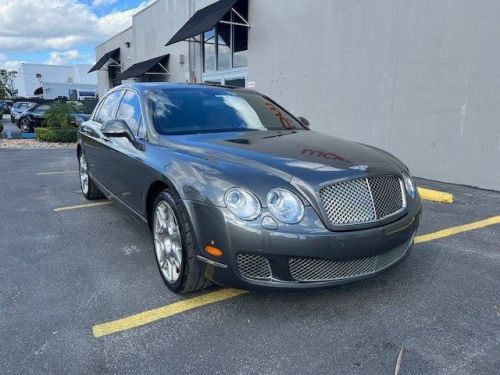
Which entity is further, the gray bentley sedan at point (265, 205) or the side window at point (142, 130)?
the side window at point (142, 130)

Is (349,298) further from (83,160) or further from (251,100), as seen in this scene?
(83,160)

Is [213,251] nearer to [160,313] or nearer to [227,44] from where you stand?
[160,313]

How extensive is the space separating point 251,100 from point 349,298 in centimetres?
245

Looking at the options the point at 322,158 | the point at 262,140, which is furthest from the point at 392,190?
the point at 262,140

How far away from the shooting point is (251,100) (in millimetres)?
4383

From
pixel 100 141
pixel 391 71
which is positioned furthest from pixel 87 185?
pixel 391 71

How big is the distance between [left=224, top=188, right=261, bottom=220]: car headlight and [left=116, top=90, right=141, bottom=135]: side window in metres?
1.70

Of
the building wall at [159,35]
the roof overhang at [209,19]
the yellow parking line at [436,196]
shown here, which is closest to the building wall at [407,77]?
the yellow parking line at [436,196]

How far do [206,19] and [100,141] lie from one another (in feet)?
29.8

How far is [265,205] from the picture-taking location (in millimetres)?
2404

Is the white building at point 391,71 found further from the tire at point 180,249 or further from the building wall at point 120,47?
the building wall at point 120,47

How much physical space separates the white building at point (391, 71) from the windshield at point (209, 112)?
12.4 feet

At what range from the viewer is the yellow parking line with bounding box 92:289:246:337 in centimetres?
258

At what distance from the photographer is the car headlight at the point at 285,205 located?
2.39 meters
